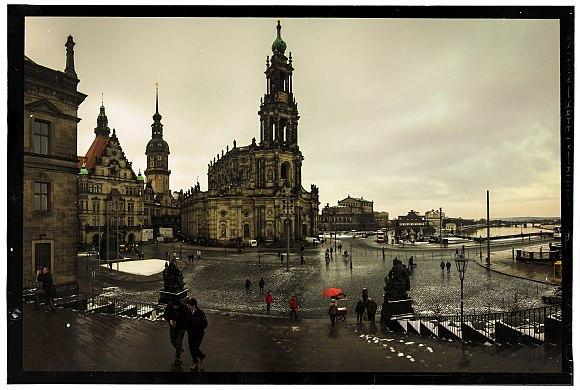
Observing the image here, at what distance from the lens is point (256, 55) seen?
410cm

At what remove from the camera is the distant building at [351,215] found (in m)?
4.20

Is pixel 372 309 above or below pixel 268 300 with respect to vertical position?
below

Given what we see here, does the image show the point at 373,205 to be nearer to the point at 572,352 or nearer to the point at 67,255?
the point at 572,352

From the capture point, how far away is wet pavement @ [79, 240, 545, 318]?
14.1 feet

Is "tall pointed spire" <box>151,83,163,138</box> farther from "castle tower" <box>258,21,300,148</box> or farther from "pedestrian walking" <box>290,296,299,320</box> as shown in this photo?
"pedestrian walking" <box>290,296,299,320</box>

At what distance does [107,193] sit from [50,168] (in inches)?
30.7

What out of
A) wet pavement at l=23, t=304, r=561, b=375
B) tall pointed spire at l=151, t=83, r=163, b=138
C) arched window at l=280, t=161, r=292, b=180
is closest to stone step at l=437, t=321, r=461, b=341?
wet pavement at l=23, t=304, r=561, b=375

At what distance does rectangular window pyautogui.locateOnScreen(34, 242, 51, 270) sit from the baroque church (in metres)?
1.74

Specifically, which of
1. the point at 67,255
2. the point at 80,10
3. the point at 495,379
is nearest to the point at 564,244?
the point at 495,379

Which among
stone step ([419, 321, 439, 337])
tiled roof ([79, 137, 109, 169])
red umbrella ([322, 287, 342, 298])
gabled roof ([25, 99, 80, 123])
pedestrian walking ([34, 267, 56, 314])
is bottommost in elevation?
stone step ([419, 321, 439, 337])

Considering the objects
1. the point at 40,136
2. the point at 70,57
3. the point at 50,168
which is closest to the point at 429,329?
the point at 50,168

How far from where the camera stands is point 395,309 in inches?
166

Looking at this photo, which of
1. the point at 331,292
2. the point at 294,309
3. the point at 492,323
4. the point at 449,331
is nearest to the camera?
the point at 449,331

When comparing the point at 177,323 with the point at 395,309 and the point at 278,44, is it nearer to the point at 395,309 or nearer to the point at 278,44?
the point at 395,309
